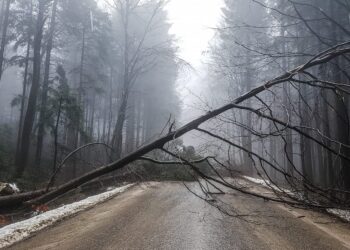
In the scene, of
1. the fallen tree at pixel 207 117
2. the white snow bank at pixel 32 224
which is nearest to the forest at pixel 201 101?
the fallen tree at pixel 207 117

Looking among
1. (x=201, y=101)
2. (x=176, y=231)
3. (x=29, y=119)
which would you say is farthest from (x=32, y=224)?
(x=29, y=119)

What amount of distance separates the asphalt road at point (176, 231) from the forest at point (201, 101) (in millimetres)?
1099

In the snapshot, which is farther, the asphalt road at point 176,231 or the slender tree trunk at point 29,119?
the slender tree trunk at point 29,119

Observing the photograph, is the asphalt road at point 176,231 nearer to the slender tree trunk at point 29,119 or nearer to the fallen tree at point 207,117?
the fallen tree at point 207,117

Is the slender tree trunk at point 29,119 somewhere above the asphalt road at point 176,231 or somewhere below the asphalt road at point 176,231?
above

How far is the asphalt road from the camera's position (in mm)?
6180

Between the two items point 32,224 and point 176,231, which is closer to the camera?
point 176,231

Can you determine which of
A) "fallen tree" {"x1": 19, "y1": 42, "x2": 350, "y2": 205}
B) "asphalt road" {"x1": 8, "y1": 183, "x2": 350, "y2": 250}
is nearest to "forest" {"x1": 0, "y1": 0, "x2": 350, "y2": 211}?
"fallen tree" {"x1": 19, "y1": 42, "x2": 350, "y2": 205}

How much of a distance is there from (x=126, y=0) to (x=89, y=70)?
38.5ft

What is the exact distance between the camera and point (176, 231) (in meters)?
7.02

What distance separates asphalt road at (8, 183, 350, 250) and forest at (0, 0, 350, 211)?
1.10m

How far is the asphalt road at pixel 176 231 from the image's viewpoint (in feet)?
20.3

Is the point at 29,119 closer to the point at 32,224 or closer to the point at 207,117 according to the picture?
the point at 32,224

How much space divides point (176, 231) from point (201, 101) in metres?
3.51
